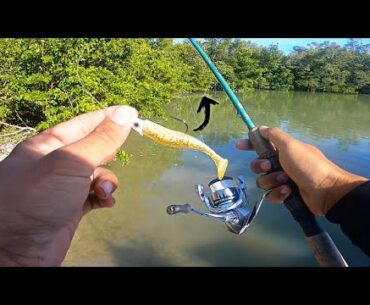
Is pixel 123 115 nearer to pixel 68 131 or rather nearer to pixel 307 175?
pixel 68 131

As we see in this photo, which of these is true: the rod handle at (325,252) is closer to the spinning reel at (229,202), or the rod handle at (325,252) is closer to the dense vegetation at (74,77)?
the spinning reel at (229,202)

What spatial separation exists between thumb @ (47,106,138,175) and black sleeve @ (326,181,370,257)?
0.67 m

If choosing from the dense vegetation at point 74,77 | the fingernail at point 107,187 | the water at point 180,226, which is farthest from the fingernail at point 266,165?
the water at point 180,226

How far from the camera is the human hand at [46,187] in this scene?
82 centimetres

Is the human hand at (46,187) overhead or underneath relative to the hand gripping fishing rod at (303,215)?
overhead

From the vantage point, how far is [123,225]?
24.5 ft

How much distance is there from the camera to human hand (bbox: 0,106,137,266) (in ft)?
2.70

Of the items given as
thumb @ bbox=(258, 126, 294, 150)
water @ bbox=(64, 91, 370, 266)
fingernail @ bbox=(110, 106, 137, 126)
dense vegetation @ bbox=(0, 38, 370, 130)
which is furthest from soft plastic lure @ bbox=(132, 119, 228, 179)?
water @ bbox=(64, 91, 370, 266)

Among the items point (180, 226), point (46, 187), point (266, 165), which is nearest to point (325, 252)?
point (266, 165)

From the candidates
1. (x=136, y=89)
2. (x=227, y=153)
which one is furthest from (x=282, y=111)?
(x=136, y=89)

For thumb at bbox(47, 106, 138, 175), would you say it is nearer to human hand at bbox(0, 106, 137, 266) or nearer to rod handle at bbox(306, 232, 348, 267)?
human hand at bbox(0, 106, 137, 266)
